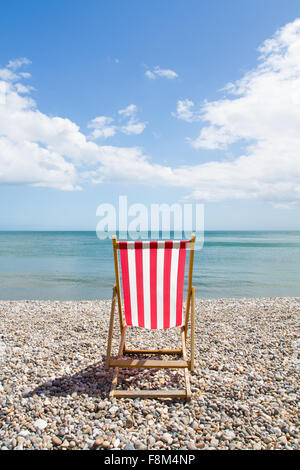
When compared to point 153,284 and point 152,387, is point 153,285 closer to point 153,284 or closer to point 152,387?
point 153,284

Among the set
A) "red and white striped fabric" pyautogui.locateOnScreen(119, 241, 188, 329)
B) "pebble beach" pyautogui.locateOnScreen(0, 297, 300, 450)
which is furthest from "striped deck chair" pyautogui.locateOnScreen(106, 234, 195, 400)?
"pebble beach" pyautogui.locateOnScreen(0, 297, 300, 450)

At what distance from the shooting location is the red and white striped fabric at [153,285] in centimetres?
318

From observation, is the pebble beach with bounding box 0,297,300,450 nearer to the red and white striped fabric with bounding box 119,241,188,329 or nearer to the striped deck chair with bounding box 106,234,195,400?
the striped deck chair with bounding box 106,234,195,400

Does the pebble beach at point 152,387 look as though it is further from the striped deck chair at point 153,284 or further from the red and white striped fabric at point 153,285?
the red and white striped fabric at point 153,285

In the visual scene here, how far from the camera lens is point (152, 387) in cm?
288

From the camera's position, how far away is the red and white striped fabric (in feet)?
10.4

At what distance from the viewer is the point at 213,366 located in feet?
10.5

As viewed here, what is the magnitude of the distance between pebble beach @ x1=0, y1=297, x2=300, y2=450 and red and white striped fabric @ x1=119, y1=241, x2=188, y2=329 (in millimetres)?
562

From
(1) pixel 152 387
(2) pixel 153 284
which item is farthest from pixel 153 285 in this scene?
(1) pixel 152 387

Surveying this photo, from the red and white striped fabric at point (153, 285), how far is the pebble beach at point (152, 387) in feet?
1.84

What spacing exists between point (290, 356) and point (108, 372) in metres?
2.03

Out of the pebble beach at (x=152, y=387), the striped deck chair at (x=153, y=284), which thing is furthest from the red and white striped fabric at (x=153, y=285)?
the pebble beach at (x=152, y=387)
